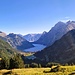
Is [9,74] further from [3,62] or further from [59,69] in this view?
[3,62]

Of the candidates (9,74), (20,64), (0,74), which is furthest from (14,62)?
(9,74)

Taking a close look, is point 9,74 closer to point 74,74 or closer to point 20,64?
point 74,74

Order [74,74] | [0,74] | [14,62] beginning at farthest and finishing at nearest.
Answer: [14,62], [0,74], [74,74]

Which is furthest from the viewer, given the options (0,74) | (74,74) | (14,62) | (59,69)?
(14,62)

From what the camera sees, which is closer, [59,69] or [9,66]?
[59,69]

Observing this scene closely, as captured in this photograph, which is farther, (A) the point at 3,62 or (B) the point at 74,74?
(A) the point at 3,62

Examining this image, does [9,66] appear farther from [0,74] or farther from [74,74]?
[74,74]

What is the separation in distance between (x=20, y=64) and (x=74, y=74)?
88.3 meters

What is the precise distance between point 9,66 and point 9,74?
65.0 meters

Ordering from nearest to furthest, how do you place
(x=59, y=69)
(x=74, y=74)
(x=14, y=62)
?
(x=74, y=74)
(x=59, y=69)
(x=14, y=62)

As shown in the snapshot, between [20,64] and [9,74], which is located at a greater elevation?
[20,64]

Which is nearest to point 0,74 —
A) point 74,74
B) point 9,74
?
point 9,74

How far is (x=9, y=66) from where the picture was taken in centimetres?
14762

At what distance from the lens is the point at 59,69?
8288 centimetres
